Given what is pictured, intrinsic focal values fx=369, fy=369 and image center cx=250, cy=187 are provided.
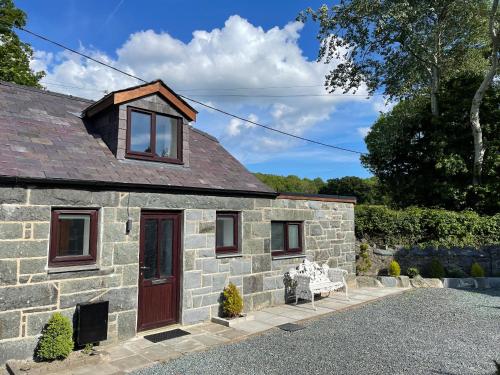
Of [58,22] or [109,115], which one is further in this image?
[58,22]

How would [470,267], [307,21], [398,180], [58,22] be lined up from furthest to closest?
[398,180]
[307,21]
[470,267]
[58,22]

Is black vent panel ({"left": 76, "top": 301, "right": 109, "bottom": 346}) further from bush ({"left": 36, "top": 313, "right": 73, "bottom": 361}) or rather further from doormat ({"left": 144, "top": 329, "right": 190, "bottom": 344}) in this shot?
doormat ({"left": 144, "top": 329, "right": 190, "bottom": 344})

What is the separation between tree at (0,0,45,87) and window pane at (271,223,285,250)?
49.2 ft

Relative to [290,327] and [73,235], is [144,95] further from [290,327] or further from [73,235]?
[290,327]

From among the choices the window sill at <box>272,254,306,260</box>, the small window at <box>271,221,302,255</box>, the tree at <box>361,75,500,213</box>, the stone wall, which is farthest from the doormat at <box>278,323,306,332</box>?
the tree at <box>361,75,500,213</box>

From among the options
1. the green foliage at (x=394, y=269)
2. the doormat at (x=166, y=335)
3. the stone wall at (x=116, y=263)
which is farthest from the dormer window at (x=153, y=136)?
the green foliage at (x=394, y=269)

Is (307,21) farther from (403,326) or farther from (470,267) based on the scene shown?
(403,326)

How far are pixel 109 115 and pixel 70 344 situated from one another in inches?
181

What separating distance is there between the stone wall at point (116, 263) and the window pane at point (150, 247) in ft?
1.07

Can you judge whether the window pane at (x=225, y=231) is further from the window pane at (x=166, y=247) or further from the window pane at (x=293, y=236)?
the window pane at (x=293, y=236)

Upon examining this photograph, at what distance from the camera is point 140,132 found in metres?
8.05

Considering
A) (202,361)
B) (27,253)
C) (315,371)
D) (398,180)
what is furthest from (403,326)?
(398,180)

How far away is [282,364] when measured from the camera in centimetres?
564

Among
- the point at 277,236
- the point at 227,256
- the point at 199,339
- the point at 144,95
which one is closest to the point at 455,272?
the point at 277,236
